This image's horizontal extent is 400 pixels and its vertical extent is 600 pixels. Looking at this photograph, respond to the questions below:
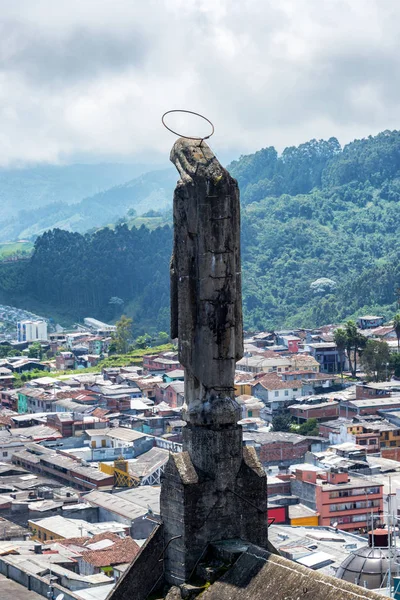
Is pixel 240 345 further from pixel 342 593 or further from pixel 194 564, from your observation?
pixel 342 593

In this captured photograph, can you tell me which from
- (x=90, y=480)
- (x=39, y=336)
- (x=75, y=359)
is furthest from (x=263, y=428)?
(x=39, y=336)

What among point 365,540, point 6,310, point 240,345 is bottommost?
point 365,540

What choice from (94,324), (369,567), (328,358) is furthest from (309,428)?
(94,324)

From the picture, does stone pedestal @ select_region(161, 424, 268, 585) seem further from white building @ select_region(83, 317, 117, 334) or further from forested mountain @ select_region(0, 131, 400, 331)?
white building @ select_region(83, 317, 117, 334)

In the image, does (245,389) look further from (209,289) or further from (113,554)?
(209,289)

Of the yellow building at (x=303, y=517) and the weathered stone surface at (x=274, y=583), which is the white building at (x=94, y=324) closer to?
the yellow building at (x=303, y=517)
